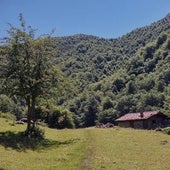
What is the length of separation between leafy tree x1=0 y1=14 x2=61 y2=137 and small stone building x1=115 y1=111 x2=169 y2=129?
2401 inches

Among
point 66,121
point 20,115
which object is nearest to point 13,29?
point 66,121

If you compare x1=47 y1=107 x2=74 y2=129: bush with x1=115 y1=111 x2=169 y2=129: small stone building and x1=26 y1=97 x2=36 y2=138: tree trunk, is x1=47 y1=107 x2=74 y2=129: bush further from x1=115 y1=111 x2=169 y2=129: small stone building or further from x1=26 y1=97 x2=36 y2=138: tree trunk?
x1=26 y1=97 x2=36 y2=138: tree trunk

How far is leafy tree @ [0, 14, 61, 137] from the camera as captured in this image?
50.7 m

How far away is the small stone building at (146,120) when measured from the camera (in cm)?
10932

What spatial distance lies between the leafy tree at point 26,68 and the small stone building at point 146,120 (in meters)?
61.0

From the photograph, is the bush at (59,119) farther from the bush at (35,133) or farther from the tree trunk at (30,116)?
the bush at (35,133)

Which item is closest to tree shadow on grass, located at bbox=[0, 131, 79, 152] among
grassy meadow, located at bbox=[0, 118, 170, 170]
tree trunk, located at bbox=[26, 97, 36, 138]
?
grassy meadow, located at bbox=[0, 118, 170, 170]

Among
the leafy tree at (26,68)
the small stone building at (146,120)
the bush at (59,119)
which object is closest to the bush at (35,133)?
the leafy tree at (26,68)

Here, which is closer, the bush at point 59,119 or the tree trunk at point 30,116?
the tree trunk at point 30,116

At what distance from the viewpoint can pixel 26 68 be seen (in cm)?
5062

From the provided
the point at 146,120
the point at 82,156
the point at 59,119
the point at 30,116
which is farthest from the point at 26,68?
the point at 146,120

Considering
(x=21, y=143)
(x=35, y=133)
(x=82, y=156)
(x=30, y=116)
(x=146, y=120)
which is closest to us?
(x=82, y=156)

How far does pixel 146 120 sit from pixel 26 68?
2525 inches

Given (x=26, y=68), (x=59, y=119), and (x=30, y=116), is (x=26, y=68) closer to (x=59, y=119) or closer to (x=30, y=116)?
(x=30, y=116)
